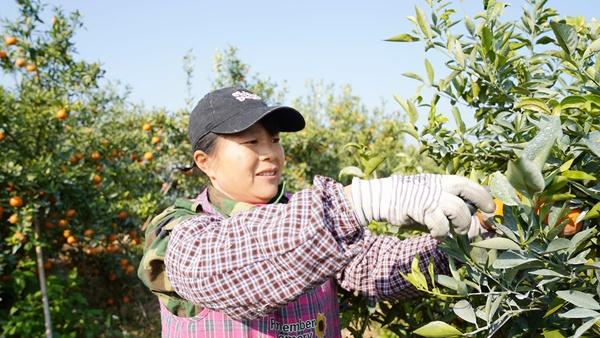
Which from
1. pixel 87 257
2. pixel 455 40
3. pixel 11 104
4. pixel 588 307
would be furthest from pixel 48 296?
pixel 588 307

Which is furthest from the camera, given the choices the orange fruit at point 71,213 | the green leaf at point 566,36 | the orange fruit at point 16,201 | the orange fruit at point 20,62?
the orange fruit at point 20,62

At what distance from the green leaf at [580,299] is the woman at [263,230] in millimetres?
212

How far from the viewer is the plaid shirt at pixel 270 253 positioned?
3.54 feet

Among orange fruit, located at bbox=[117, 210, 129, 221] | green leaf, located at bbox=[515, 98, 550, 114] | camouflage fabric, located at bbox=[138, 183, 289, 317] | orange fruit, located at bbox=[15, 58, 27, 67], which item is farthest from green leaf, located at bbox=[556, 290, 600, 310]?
orange fruit, located at bbox=[15, 58, 27, 67]

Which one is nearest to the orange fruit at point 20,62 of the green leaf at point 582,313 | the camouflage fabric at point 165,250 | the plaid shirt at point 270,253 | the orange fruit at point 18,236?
the orange fruit at point 18,236

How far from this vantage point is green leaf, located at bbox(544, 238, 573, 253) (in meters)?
0.85

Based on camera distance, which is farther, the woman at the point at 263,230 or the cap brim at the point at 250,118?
the cap brim at the point at 250,118

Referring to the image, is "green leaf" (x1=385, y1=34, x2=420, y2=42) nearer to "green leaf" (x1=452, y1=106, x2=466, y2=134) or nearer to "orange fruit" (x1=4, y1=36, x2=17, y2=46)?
"green leaf" (x1=452, y1=106, x2=466, y2=134)

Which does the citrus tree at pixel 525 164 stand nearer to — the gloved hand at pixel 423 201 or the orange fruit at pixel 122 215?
the gloved hand at pixel 423 201

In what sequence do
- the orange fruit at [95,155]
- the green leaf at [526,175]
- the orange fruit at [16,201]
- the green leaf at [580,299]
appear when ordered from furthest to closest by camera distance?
the orange fruit at [95,155] < the orange fruit at [16,201] < the green leaf at [580,299] < the green leaf at [526,175]

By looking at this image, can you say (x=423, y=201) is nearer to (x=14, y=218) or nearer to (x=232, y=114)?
(x=232, y=114)

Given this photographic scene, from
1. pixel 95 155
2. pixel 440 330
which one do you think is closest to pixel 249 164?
pixel 440 330

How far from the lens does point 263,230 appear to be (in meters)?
1.11

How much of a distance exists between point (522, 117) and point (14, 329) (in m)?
4.01
